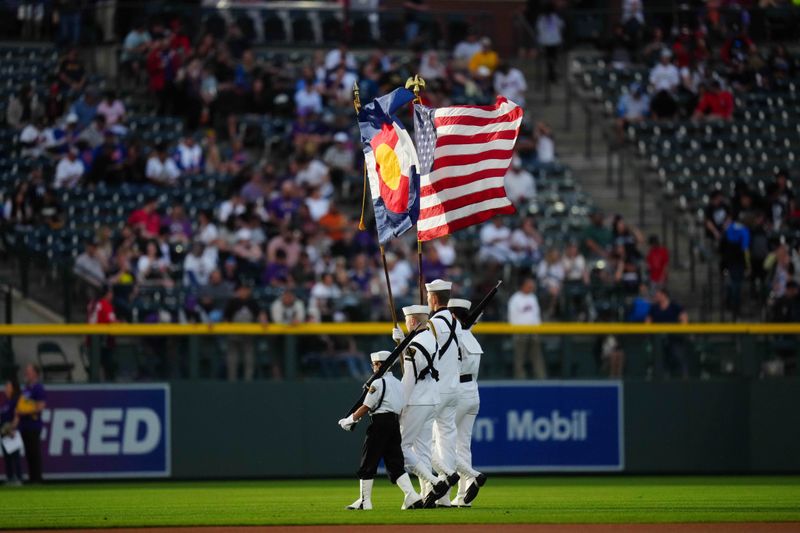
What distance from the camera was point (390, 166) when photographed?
16.5 meters

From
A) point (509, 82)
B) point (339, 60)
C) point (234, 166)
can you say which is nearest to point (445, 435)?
point (234, 166)

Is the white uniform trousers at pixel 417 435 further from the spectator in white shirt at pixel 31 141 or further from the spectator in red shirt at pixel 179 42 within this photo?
the spectator in red shirt at pixel 179 42

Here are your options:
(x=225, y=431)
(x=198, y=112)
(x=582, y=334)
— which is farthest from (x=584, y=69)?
(x=225, y=431)

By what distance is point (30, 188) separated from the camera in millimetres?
26234

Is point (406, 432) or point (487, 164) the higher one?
point (487, 164)

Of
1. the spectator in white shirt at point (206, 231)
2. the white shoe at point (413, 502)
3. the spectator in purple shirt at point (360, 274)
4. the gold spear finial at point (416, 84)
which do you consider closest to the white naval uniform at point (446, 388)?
the white shoe at point (413, 502)

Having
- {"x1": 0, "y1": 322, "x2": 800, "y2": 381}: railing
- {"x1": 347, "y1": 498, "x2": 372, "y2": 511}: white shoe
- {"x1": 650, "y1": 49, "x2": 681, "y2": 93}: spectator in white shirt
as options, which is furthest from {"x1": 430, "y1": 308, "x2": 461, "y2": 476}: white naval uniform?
{"x1": 650, "y1": 49, "x2": 681, "y2": 93}: spectator in white shirt

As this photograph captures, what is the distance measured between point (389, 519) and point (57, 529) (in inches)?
118

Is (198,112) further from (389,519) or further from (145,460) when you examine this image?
(389,519)

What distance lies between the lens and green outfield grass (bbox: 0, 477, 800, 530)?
15.6 m

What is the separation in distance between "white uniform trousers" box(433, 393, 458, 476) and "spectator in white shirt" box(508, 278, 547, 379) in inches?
271

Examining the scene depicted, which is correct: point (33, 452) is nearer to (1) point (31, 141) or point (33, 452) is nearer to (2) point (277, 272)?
(2) point (277, 272)

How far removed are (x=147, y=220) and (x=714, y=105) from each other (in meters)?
11.4

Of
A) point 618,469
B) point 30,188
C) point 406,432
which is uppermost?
point 30,188
